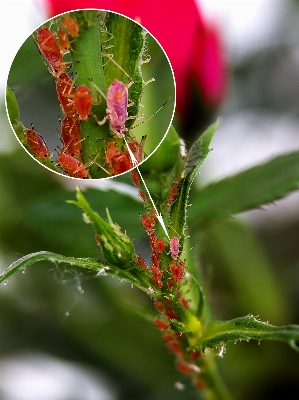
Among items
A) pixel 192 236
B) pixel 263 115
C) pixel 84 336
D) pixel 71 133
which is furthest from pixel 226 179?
pixel 263 115

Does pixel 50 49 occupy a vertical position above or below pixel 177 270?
above

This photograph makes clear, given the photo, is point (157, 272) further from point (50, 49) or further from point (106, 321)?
point (106, 321)

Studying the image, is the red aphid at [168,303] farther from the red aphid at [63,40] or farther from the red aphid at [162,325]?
the red aphid at [63,40]

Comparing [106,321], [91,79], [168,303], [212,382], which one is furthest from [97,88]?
[106,321]

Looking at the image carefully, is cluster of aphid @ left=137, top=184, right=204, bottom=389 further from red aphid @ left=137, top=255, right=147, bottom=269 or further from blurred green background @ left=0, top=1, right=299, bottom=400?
blurred green background @ left=0, top=1, right=299, bottom=400

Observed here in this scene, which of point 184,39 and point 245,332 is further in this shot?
point 184,39

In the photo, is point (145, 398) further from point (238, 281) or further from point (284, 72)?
point (284, 72)
